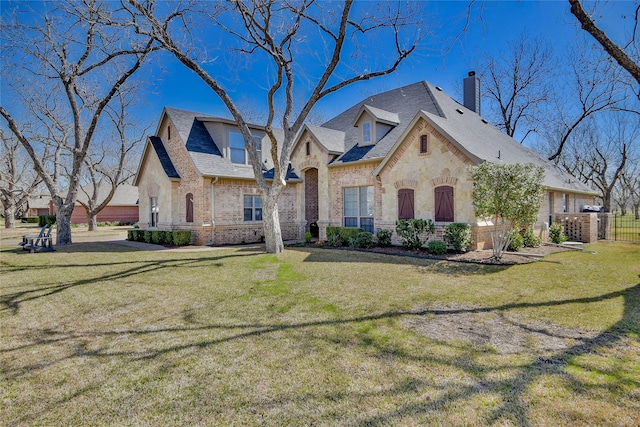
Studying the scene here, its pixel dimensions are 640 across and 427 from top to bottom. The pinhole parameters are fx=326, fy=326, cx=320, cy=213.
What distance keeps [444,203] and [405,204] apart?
5.37ft

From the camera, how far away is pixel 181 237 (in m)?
15.8

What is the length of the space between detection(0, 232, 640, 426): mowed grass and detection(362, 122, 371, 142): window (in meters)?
9.68

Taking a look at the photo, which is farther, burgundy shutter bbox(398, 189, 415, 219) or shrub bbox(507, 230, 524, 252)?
burgundy shutter bbox(398, 189, 415, 219)

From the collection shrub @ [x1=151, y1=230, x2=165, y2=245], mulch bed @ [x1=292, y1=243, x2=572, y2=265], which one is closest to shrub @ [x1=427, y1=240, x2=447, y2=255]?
mulch bed @ [x1=292, y1=243, x2=572, y2=265]

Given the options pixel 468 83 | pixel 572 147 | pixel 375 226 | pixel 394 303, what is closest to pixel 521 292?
pixel 394 303

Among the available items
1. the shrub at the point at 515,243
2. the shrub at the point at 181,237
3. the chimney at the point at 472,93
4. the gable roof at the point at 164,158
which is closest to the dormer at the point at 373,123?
the shrub at the point at 515,243

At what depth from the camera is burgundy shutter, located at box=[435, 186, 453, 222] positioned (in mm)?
12266

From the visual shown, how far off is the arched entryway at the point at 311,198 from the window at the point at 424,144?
741cm

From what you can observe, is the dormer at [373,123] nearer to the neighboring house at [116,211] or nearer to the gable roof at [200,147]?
the gable roof at [200,147]

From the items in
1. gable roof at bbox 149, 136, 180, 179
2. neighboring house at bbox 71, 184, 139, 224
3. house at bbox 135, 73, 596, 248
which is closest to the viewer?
house at bbox 135, 73, 596, 248

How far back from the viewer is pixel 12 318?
18.4 ft

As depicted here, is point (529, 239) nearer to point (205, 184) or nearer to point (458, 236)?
point (458, 236)

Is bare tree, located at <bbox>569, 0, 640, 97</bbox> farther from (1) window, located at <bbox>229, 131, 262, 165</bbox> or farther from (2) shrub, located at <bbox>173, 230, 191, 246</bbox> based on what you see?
(2) shrub, located at <bbox>173, 230, 191, 246</bbox>

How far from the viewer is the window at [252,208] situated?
17.5 metres
